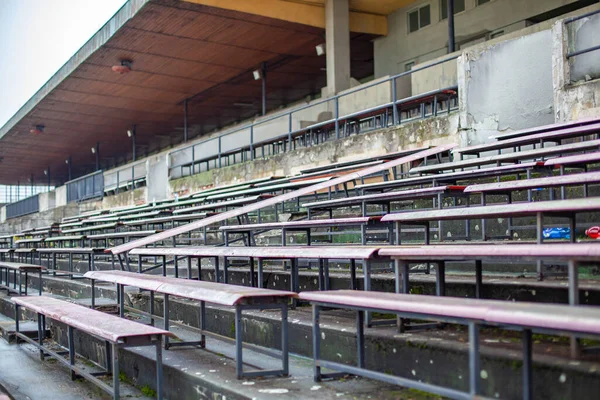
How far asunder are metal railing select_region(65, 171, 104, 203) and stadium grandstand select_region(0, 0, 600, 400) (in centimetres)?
218

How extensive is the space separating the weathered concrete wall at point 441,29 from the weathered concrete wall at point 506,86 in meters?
4.79

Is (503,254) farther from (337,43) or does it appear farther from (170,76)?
(170,76)

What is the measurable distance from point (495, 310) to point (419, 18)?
14.6 metres

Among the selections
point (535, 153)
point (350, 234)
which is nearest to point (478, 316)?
point (535, 153)

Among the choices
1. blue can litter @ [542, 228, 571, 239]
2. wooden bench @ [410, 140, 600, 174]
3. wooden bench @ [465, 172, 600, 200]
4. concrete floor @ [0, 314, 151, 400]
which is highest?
wooden bench @ [410, 140, 600, 174]

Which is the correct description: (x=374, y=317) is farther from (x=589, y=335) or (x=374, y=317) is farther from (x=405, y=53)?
(x=405, y=53)

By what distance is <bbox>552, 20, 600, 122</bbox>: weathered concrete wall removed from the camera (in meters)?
6.54

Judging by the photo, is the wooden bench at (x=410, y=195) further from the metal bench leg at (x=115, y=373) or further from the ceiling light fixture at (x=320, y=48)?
the ceiling light fixture at (x=320, y=48)

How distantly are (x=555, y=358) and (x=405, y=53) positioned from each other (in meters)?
14.3

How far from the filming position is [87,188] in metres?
22.8

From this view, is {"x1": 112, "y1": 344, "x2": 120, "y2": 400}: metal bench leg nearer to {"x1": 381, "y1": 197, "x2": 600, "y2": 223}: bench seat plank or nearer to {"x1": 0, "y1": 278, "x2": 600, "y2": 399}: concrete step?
{"x1": 0, "y1": 278, "x2": 600, "y2": 399}: concrete step

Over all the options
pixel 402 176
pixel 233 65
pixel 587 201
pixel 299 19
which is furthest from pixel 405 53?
pixel 587 201

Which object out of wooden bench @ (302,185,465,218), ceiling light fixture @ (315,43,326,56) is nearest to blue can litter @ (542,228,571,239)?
wooden bench @ (302,185,465,218)

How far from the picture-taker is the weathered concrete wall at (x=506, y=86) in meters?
7.47
